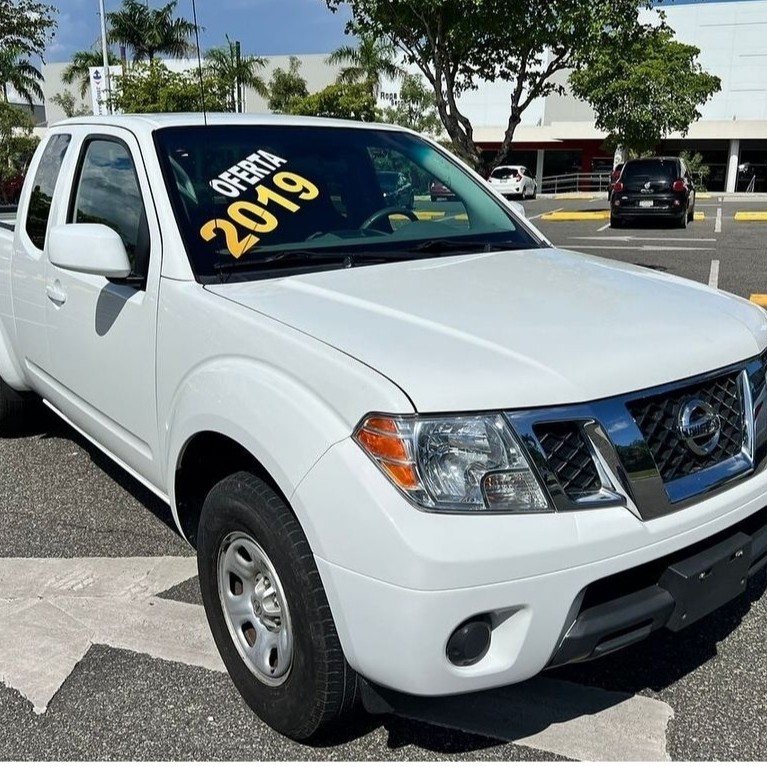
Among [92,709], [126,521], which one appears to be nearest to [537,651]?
[92,709]

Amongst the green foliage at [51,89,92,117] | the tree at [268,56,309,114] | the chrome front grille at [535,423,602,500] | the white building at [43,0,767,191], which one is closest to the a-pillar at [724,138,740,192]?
the white building at [43,0,767,191]

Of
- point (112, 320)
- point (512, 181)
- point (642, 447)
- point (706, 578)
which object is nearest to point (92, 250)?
point (112, 320)

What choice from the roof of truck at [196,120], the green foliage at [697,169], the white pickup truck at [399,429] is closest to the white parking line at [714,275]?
the roof of truck at [196,120]

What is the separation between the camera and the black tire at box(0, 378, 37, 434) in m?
4.72

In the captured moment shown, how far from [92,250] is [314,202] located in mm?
870

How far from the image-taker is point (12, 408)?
4816mm

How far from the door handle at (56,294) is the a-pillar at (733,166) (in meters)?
48.4

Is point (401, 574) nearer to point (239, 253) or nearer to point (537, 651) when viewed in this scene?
point (537, 651)

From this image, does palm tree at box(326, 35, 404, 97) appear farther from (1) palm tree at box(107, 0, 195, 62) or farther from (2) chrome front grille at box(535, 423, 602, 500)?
(2) chrome front grille at box(535, 423, 602, 500)

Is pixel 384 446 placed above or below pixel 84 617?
above

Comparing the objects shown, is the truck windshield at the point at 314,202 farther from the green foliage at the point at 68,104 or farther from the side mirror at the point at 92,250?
the green foliage at the point at 68,104

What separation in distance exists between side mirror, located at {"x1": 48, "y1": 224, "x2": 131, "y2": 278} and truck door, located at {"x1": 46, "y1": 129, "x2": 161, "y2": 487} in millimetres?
109

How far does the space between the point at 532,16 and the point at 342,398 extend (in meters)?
6.67

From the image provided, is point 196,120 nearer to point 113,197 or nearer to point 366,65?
point 113,197
